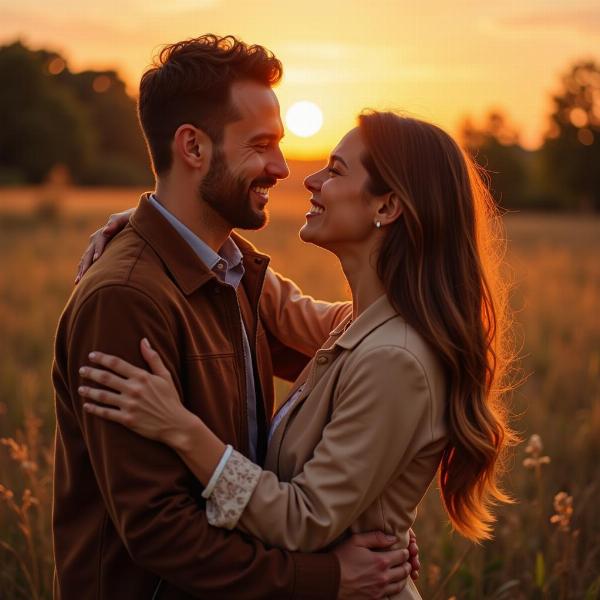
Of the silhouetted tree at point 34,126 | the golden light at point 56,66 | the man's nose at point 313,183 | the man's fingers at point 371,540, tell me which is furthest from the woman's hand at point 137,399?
the golden light at point 56,66

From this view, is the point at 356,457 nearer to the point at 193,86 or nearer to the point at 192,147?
the point at 192,147

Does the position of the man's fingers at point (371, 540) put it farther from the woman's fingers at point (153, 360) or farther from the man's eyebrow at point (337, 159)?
the man's eyebrow at point (337, 159)

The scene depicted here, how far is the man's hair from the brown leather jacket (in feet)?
0.97

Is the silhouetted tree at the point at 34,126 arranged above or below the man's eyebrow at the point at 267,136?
above

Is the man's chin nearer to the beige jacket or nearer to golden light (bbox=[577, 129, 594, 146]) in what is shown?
the beige jacket

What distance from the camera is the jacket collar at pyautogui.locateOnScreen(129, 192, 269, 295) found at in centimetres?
233

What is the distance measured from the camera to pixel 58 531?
2336mm

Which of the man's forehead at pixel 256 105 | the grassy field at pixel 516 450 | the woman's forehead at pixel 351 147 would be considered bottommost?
the grassy field at pixel 516 450

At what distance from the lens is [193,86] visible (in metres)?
2.63

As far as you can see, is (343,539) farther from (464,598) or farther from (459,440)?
(464,598)

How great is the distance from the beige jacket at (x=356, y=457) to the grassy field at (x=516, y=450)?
88 centimetres

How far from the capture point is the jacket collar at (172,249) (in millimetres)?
2328

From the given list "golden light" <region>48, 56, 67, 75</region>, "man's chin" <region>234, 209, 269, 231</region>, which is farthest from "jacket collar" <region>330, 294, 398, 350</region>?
"golden light" <region>48, 56, 67, 75</region>

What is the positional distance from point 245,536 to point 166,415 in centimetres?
39
